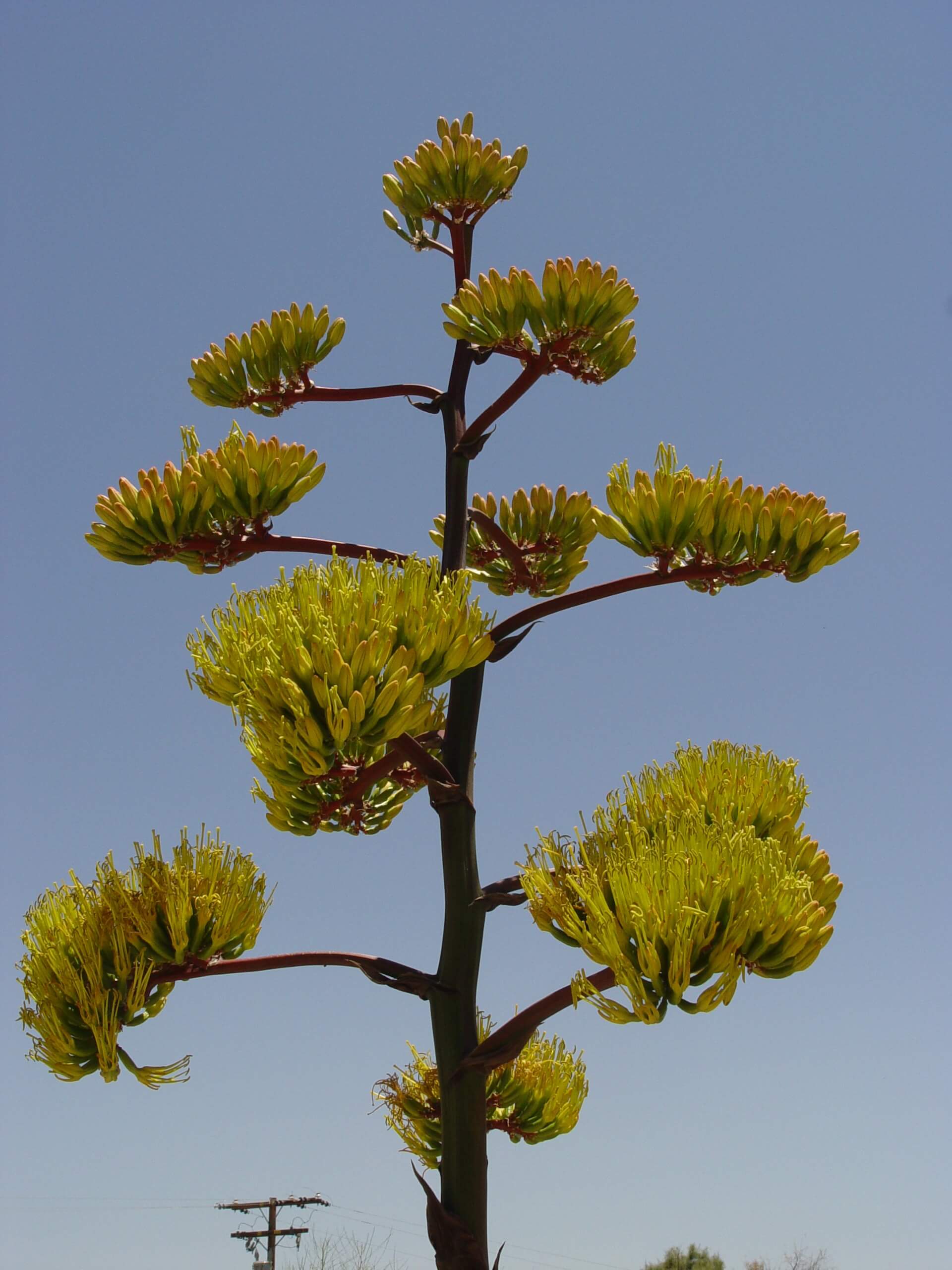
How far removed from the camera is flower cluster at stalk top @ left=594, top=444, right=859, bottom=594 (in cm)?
457

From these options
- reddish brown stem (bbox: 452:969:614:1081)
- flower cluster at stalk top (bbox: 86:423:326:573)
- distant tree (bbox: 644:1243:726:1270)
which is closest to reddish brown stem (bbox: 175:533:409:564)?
flower cluster at stalk top (bbox: 86:423:326:573)

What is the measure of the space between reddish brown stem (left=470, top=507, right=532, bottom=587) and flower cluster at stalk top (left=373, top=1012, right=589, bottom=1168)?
6.58ft

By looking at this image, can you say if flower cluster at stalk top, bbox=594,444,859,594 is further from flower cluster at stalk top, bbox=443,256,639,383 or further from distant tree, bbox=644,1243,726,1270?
distant tree, bbox=644,1243,726,1270

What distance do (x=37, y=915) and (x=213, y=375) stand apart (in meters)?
2.25

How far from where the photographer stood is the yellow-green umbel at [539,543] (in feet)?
20.4

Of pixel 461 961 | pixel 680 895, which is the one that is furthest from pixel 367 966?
pixel 680 895

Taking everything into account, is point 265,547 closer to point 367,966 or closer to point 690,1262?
point 367,966

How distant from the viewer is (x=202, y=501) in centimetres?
478

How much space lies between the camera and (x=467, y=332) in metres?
4.97

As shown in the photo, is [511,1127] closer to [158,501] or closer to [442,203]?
[158,501]

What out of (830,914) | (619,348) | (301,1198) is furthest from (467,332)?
(301,1198)

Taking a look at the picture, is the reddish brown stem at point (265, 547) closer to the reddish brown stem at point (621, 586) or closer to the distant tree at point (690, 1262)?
the reddish brown stem at point (621, 586)

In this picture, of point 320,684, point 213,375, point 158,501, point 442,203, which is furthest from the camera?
point 442,203

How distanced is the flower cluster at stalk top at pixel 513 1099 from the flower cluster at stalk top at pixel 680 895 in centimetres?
183
